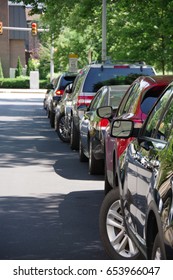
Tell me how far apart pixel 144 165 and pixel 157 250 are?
1.10 m

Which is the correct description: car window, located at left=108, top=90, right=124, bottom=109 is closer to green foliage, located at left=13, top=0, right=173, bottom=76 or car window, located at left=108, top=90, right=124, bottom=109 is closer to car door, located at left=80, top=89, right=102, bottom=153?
car door, located at left=80, top=89, right=102, bottom=153

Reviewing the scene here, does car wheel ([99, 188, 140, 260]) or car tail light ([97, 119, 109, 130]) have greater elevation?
car wheel ([99, 188, 140, 260])

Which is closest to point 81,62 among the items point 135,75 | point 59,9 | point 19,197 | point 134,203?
point 59,9

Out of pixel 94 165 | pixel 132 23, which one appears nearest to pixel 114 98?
pixel 94 165

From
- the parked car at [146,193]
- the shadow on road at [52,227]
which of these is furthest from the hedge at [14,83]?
the parked car at [146,193]

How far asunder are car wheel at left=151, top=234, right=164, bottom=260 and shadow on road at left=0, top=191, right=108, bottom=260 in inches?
103

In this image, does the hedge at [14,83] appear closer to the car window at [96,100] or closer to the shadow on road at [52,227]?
the car window at [96,100]

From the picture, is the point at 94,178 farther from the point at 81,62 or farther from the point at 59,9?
the point at 81,62

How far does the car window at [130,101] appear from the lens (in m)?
11.5

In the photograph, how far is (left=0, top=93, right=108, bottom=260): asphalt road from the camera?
8.95m

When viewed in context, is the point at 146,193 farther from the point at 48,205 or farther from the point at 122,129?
the point at 48,205

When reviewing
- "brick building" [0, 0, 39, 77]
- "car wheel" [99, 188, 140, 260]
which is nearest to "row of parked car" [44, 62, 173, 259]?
"car wheel" [99, 188, 140, 260]
